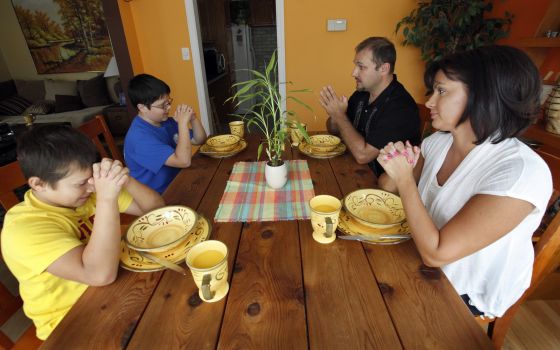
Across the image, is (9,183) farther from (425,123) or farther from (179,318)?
(425,123)

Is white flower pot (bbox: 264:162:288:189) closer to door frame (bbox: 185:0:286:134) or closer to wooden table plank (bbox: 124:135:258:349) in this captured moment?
wooden table plank (bbox: 124:135:258:349)

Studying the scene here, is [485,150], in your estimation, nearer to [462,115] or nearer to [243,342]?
[462,115]

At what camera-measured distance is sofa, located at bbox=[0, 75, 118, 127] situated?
4336 millimetres

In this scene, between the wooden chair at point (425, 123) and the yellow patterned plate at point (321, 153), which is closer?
the yellow patterned plate at point (321, 153)

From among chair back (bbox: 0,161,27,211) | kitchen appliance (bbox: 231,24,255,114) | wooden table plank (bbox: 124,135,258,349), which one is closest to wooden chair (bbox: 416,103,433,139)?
wooden table plank (bbox: 124,135,258,349)

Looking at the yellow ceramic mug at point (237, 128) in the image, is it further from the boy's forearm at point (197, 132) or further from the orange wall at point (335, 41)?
the orange wall at point (335, 41)

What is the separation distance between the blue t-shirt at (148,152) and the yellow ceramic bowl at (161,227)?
0.58 m

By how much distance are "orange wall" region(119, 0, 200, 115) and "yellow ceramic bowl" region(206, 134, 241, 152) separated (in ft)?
5.12

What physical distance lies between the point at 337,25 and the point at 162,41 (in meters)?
1.77

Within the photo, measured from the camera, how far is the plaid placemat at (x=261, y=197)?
102 centimetres

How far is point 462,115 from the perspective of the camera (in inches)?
35.1

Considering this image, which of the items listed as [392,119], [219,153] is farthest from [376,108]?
[219,153]

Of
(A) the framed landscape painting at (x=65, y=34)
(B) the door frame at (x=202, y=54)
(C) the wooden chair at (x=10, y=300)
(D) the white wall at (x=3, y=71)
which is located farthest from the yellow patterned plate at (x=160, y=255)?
(D) the white wall at (x=3, y=71)

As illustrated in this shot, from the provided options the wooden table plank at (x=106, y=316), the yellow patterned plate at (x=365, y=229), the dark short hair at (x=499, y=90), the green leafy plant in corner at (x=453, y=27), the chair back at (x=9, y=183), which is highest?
the green leafy plant in corner at (x=453, y=27)
